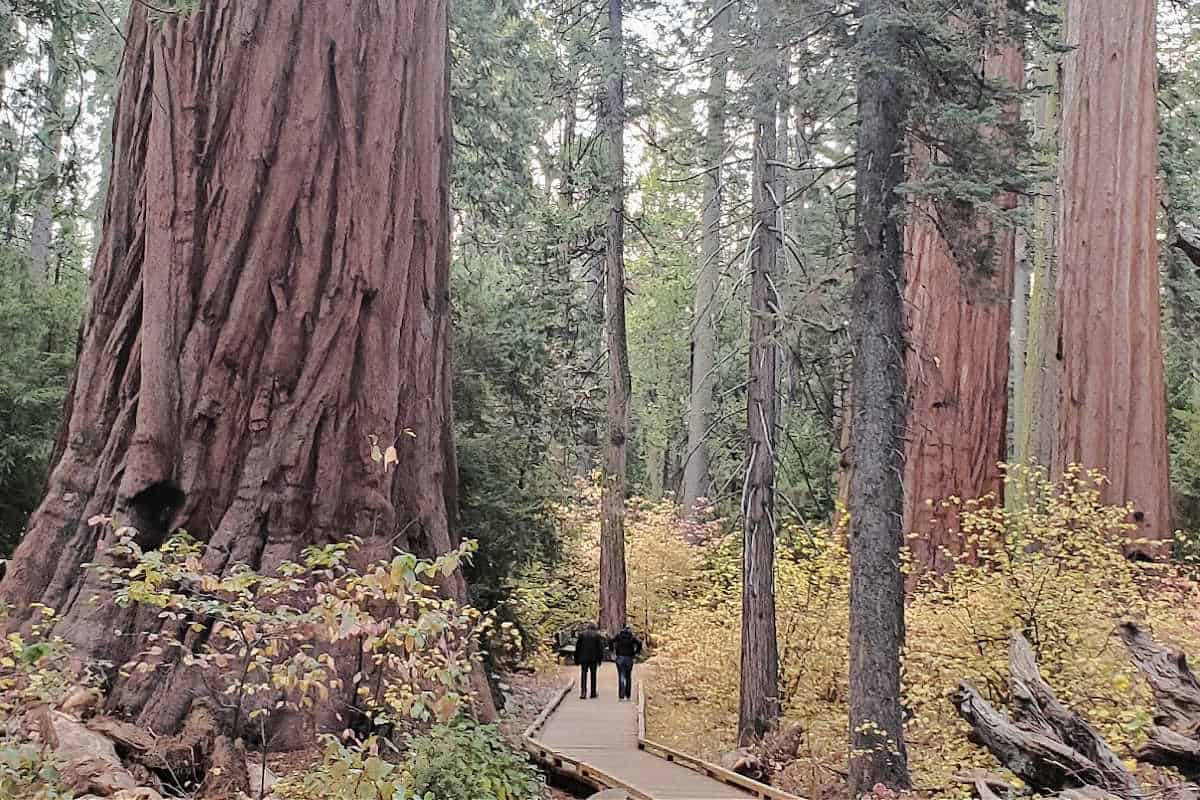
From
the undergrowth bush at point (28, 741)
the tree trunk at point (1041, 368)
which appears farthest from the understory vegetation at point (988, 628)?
the undergrowth bush at point (28, 741)

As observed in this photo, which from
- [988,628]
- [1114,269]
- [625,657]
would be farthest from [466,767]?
[625,657]

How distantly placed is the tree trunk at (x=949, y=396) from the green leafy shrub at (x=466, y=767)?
7548mm

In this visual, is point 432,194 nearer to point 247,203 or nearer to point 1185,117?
point 247,203

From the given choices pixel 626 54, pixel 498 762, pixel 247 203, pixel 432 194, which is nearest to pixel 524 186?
pixel 626 54

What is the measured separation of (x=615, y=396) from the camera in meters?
21.8

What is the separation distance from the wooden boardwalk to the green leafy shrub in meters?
3.43

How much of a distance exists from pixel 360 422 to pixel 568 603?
709 inches

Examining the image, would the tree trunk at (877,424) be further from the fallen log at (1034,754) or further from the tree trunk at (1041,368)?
the fallen log at (1034,754)

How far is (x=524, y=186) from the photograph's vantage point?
16.7 metres

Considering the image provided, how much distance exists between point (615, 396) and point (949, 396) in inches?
395

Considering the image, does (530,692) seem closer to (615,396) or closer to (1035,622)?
(615,396)

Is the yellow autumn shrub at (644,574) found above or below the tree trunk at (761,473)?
below

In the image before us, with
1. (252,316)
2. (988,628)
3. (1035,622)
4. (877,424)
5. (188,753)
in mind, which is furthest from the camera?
(877,424)

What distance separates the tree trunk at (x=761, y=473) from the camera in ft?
39.5
